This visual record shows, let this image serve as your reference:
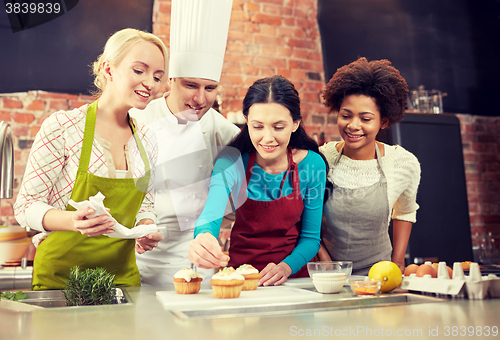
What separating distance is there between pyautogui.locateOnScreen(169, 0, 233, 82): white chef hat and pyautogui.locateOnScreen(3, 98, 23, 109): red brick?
1693 millimetres

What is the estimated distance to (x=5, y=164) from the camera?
3.42 feet

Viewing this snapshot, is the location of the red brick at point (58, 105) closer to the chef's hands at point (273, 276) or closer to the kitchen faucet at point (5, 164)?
the kitchen faucet at point (5, 164)

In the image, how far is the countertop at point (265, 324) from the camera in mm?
688

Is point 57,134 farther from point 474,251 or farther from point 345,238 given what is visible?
point 474,251

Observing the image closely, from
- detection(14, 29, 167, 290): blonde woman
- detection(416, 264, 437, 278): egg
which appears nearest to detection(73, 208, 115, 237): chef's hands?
detection(14, 29, 167, 290): blonde woman

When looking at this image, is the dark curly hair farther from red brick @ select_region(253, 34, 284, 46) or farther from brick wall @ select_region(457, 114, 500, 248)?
brick wall @ select_region(457, 114, 500, 248)

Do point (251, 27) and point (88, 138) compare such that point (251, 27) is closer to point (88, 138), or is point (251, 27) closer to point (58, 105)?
point (58, 105)

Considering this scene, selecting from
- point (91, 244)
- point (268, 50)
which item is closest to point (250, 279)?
point (91, 244)

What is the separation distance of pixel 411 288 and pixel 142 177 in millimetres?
935

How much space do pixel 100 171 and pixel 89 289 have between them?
1.48 feet

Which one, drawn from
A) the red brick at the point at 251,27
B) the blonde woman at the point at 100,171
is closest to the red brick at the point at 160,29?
the red brick at the point at 251,27

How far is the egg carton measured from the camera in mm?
942

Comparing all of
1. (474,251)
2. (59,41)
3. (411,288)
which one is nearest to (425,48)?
(474,251)

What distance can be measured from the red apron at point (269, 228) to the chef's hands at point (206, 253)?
35 cm
